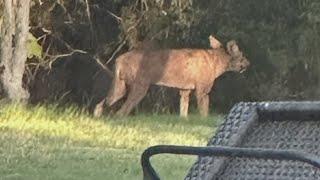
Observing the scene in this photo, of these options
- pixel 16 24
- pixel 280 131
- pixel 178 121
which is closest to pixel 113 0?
pixel 16 24

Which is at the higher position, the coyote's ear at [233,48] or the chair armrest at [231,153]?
the chair armrest at [231,153]

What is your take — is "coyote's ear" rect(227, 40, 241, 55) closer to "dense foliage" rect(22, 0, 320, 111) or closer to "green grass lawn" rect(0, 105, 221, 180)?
"dense foliage" rect(22, 0, 320, 111)

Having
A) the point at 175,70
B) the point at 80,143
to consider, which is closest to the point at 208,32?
the point at 175,70

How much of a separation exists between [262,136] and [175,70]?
14116mm

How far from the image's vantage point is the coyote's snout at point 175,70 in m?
15.7

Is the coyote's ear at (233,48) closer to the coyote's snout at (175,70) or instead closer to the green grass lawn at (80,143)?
the coyote's snout at (175,70)

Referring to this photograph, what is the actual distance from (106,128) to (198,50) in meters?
6.22

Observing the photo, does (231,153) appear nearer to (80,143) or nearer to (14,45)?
(80,143)

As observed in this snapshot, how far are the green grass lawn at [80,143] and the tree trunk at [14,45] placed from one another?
4.04ft

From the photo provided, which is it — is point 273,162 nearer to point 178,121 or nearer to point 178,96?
point 178,121

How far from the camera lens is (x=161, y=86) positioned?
55.4 feet

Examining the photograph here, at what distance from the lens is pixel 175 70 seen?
16172 millimetres

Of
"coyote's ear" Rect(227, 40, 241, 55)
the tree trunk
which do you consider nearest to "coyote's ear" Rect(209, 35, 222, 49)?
"coyote's ear" Rect(227, 40, 241, 55)

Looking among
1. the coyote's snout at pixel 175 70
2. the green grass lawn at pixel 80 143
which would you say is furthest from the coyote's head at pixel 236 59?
the green grass lawn at pixel 80 143
